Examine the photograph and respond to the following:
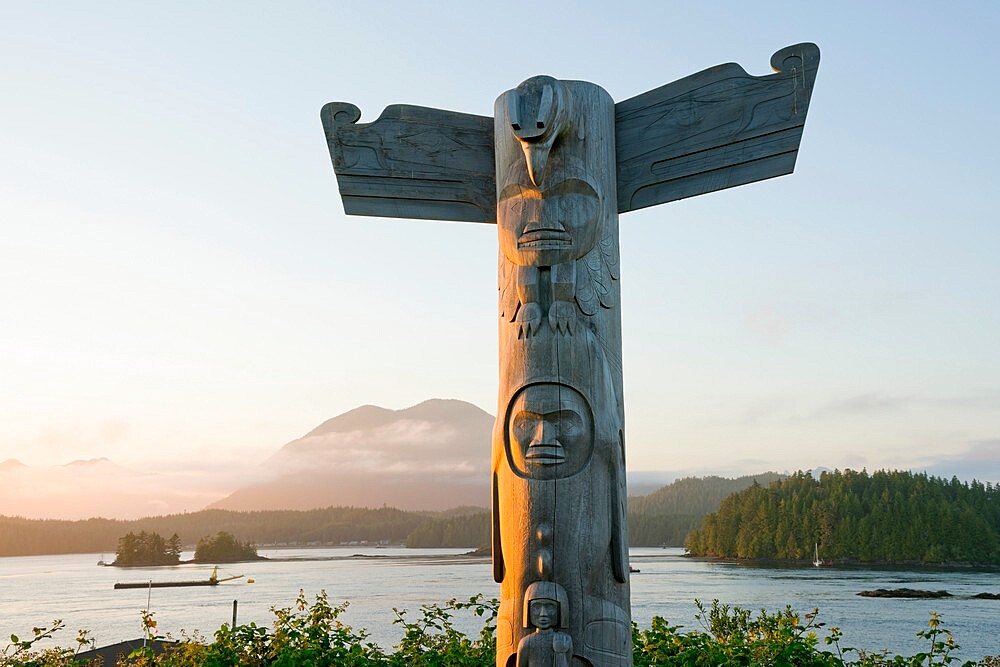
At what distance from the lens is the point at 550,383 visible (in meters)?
3.52

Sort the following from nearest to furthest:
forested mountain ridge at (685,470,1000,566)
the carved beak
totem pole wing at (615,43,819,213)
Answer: the carved beak → totem pole wing at (615,43,819,213) → forested mountain ridge at (685,470,1000,566)

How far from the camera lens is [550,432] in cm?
347

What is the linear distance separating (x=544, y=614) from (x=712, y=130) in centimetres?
245

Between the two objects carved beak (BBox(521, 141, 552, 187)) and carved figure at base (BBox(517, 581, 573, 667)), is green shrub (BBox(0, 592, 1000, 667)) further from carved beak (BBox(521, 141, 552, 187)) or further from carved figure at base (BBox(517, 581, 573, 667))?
carved beak (BBox(521, 141, 552, 187))

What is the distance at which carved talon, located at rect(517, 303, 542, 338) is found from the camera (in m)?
3.60

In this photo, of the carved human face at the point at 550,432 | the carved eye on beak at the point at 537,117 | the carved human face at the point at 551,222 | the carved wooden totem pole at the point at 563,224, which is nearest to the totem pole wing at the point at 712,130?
the carved wooden totem pole at the point at 563,224

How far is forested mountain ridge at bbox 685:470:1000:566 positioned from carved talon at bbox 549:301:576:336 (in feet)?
207

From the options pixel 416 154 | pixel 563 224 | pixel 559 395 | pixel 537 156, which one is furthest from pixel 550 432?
pixel 416 154

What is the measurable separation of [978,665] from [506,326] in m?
4.50

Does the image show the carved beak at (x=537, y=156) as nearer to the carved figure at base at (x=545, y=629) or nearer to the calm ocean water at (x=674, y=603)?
the carved figure at base at (x=545, y=629)

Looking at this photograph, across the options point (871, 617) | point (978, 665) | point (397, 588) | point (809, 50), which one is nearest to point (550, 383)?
point (809, 50)

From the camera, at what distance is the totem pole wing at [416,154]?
4312mm

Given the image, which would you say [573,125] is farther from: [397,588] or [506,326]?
[397,588]

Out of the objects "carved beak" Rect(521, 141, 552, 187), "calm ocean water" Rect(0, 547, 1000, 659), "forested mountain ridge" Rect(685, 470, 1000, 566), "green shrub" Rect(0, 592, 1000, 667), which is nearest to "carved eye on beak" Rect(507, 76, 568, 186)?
"carved beak" Rect(521, 141, 552, 187)
